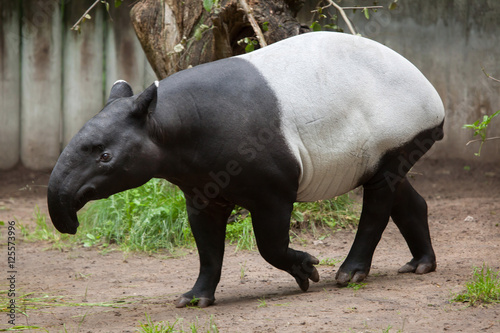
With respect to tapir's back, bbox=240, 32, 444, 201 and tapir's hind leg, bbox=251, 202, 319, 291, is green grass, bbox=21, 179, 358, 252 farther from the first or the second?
tapir's back, bbox=240, 32, 444, 201

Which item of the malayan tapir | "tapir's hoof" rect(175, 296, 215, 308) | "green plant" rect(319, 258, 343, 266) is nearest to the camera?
the malayan tapir

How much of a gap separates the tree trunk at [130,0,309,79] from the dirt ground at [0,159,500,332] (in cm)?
176

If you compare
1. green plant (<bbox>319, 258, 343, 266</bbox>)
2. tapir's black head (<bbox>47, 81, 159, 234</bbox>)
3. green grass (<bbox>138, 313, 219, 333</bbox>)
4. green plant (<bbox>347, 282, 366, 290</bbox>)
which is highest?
tapir's black head (<bbox>47, 81, 159, 234</bbox>)

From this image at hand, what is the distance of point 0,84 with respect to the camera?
896 cm

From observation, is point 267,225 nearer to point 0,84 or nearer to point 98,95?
point 98,95

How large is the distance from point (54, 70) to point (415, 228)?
5600mm

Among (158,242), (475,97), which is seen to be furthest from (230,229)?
(475,97)

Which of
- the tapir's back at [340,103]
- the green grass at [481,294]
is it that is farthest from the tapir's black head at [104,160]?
the green grass at [481,294]

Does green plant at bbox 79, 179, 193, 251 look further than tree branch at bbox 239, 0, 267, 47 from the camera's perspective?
Yes

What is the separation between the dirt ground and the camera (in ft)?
12.5

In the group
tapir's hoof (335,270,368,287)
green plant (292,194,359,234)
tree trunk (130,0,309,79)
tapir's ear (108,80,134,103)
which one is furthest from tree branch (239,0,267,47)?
tapir's hoof (335,270,368,287)

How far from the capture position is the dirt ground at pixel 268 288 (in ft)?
12.5

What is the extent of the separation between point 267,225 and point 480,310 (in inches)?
49.6

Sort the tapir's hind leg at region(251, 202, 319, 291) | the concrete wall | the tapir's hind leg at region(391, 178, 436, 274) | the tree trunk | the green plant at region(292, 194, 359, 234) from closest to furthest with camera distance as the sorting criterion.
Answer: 1. the tapir's hind leg at region(251, 202, 319, 291)
2. the tapir's hind leg at region(391, 178, 436, 274)
3. the tree trunk
4. the green plant at region(292, 194, 359, 234)
5. the concrete wall
